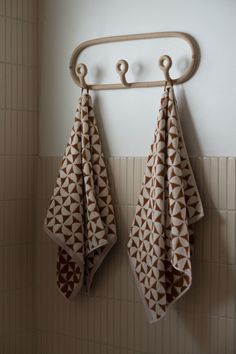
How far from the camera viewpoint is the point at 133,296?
239cm

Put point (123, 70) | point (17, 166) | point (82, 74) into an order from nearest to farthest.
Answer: point (123, 70)
point (82, 74)
point (17, 166)

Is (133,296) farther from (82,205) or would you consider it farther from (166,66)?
Result: (166,66)

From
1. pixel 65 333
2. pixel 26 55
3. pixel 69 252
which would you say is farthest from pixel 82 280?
pixel 26 55

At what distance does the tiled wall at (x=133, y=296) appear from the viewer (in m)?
2.18

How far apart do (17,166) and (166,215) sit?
0.68 metres

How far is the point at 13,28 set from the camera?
2551mm

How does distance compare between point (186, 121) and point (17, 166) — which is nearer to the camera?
point (186, 121)

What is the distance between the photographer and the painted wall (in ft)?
7.13

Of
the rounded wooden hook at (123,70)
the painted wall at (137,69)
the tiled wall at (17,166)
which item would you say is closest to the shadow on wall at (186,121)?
the painted wall at (137,69)

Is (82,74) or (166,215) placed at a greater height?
(82,74)

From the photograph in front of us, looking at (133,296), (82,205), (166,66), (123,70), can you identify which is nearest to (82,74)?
(123,70)

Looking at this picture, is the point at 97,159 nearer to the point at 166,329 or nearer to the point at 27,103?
the point at 27,103

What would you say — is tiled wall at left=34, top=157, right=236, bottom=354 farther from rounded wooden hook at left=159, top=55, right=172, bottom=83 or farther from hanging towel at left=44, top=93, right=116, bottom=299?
rounded wooden hook at left=159, top=55, right=172, bottom=83

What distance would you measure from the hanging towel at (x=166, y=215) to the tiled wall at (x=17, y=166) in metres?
0.57
